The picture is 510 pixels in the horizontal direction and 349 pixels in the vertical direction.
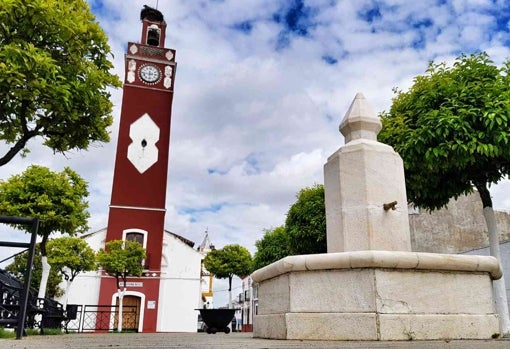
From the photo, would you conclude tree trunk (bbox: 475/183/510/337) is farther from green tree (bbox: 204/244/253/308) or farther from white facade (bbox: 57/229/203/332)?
green tree (bbox: 204/244/253/308)

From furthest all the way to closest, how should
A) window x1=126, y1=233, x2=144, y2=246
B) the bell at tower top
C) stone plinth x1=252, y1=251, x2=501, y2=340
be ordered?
the bell at tower top, window x1=126, y1=233, x2=144, y2=246, stone plinth x1=252, y1=251, x2=501, y2=340

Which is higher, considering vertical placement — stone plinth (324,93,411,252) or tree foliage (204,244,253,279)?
tree foliage (204,244,253,279)

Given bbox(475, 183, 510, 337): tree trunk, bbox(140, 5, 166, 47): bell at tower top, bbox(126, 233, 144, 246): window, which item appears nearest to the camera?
bbox(475, 183, 510, 337): tree trunk

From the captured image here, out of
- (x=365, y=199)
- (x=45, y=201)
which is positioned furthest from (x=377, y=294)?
(x=45, y=201)

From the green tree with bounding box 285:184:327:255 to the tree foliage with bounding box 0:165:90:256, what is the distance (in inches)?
429

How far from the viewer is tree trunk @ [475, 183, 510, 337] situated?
28.6 ft

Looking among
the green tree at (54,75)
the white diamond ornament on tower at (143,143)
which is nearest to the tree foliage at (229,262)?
the white diamond ornament on tower at (143,143)

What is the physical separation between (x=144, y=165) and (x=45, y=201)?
12595mm

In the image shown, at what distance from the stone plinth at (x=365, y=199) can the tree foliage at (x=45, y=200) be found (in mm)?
13283

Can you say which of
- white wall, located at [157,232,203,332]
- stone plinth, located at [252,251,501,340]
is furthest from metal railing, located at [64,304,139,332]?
stone plinth, located at [252,251,501,340]

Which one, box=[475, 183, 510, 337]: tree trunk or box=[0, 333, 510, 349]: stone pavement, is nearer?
box=[0, 333, 510, 349]: stone pavement

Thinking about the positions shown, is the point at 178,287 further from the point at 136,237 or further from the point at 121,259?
the point at 121,259

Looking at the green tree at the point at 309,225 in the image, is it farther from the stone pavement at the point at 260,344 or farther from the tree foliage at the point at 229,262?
the stone pavement at the point at 260,344

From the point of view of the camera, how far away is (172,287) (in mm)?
27328
